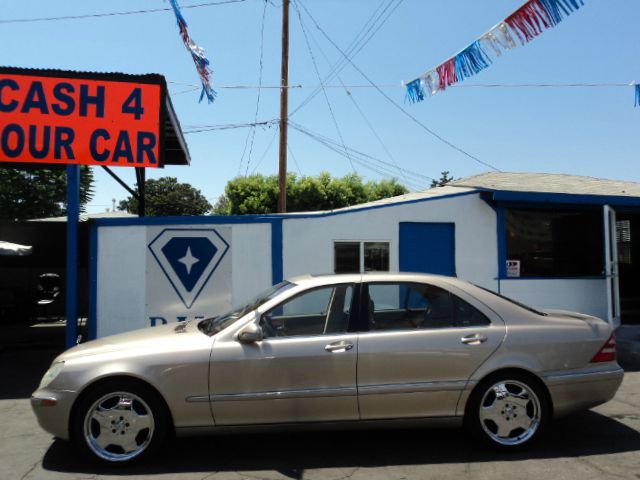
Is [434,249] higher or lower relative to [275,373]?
higher

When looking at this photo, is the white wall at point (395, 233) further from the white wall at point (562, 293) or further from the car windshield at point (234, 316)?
the car windshield at point (234, 316)

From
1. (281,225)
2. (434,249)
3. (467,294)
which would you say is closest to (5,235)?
(281,225)

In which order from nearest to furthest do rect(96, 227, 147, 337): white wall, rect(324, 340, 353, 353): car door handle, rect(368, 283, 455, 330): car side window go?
rect(324, 340, 353, 353): car door handle < rect(368, 283, 455, 330): car side window < rect(96, 227, 147, 337): white wall

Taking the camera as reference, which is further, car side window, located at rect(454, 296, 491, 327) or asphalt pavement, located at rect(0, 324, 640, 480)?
car side window, located at rect(454, 296, 491, 327)

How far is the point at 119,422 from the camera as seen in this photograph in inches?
157

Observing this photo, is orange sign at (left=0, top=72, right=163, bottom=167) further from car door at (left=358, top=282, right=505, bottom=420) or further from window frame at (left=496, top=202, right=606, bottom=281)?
window frame at (left=496, top=202, right=606, bottom=281)

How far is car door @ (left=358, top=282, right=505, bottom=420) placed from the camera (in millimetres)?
4109

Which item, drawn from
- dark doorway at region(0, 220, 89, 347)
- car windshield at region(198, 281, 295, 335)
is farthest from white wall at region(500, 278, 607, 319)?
dark doorway at region(0, 220, 89, 347)

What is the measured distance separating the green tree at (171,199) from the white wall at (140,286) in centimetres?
4586

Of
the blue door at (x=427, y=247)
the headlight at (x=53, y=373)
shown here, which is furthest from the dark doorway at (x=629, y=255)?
the headlight at (x=53, y=373)

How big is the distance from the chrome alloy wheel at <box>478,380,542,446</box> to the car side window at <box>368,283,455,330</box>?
0.64 m

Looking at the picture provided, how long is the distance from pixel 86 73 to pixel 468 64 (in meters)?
5.60

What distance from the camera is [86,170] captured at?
23609 mm

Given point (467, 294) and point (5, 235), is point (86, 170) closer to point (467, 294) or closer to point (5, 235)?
point (5, 235)
